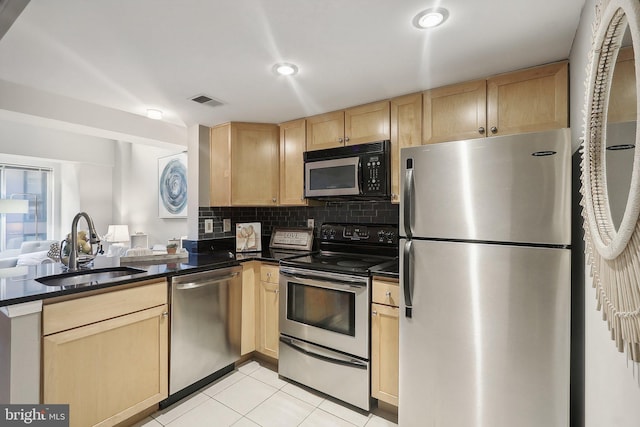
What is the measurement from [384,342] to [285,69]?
69.8 inches

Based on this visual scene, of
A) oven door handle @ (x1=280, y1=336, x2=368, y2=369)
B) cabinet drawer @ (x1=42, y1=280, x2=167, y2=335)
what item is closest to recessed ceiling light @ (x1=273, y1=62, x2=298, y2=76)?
cabinet drawer @ (x1=42, y1=280, x2=167, y2=335)

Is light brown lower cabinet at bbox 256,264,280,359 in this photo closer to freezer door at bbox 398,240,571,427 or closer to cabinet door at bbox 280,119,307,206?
cabinet door at bbox 280,119,307,206

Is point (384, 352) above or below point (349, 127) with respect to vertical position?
below

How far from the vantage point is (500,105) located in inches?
72.0

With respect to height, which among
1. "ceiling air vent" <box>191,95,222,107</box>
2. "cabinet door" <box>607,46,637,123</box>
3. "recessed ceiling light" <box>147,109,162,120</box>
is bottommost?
"cabinet door" <box>607,46,637,123</box>

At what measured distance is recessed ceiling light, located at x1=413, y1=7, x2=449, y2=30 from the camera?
128 cm

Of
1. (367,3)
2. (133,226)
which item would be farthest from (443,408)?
(133,226)

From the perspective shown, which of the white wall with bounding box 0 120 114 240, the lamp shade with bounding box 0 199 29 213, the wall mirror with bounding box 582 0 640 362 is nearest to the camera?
the wall mirror with bounding box 582 0 640 362

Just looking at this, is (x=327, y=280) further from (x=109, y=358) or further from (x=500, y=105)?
(x=500, y=105)

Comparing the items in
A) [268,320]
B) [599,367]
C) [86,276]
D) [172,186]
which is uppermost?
[172,186]

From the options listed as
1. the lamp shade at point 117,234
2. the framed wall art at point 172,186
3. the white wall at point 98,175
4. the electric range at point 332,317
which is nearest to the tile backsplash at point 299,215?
the electric range at point 332,317

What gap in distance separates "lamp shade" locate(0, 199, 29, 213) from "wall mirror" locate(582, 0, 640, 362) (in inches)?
252

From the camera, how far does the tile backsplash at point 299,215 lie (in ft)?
8.52

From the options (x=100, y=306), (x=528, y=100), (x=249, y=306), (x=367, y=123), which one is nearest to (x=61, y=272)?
(x=100, y=306)
